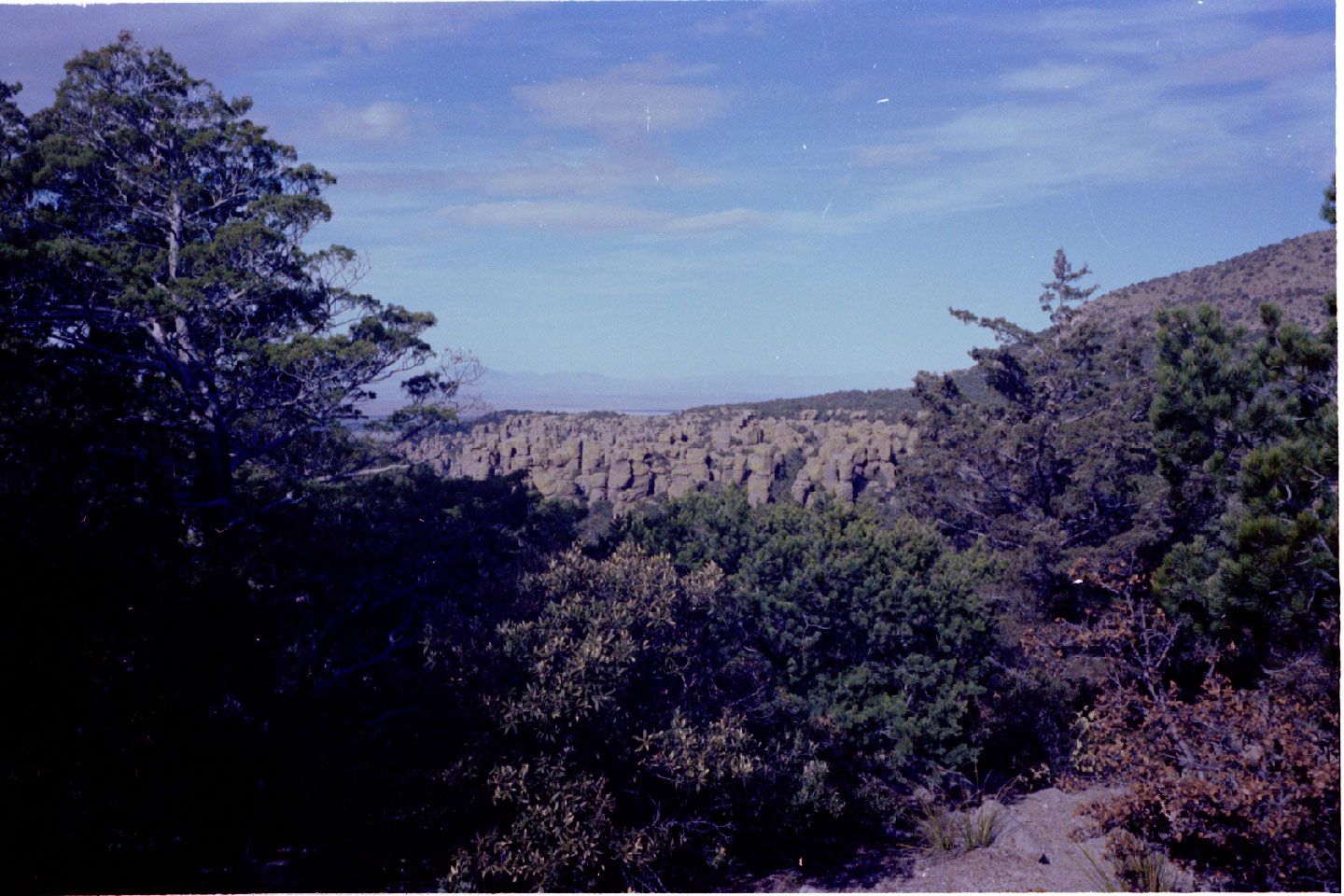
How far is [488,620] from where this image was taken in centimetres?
1044

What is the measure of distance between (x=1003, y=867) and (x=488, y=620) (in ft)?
28.5

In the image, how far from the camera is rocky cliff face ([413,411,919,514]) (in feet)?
173

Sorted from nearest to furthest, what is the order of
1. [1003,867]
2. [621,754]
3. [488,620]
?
1. [621,754]
2. [488,620]
3. [1003,867]

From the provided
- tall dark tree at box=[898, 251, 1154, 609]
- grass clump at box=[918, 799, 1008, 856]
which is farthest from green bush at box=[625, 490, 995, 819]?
tall dark tree at box=[898, 251, 1154, 609]

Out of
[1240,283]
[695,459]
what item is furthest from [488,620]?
[695,459]

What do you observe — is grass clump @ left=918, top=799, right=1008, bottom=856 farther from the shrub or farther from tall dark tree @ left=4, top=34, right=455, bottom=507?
tall dark tree @ left=4, top=34, right=455, bottom=507

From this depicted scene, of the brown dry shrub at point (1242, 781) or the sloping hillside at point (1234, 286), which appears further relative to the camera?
the sloping hillside at point (1234, 286)

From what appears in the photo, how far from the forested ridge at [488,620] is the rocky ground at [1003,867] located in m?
0.55

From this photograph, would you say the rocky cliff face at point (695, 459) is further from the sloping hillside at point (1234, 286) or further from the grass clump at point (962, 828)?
the grass clump at point (962, 828)

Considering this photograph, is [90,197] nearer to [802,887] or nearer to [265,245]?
[265,245]

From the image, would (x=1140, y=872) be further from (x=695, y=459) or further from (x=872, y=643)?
(x=695, y=459)

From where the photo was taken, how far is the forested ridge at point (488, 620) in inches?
294

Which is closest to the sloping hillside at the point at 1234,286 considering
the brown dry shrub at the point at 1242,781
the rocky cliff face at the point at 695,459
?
the rocky cliff face at the point at 695,459

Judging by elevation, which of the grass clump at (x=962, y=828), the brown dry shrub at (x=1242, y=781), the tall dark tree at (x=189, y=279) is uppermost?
the tall dark tree at (x=189, y=279)
